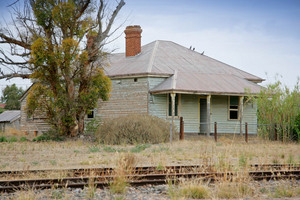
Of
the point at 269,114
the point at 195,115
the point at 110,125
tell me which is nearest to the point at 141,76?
the point at 195,115

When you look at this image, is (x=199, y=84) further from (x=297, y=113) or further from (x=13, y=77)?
(x=13, y=77)

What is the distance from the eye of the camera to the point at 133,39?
26.5 m

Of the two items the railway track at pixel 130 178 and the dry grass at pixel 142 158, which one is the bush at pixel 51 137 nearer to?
the dry grass at pixel 142 158

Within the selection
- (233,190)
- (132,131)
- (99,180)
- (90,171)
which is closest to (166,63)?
(132,131)

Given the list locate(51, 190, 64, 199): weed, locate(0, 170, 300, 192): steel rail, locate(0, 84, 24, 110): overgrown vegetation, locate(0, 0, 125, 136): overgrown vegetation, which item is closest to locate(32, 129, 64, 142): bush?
locate(0, 0, 125, 136): overgrown vegetation

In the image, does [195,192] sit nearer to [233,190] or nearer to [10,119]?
[233,190]

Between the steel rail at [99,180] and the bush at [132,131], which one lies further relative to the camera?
the bush at [132,131]

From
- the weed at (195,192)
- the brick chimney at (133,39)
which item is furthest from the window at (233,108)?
the weed at (195,192)

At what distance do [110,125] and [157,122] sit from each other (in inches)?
88.9

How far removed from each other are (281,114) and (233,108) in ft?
18.8

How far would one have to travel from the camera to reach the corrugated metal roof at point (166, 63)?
23.9 m

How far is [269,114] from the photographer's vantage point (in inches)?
781

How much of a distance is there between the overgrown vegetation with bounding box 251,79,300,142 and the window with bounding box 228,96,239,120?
441 centimetres

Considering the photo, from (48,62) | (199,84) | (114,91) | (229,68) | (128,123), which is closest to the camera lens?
(128,123)
